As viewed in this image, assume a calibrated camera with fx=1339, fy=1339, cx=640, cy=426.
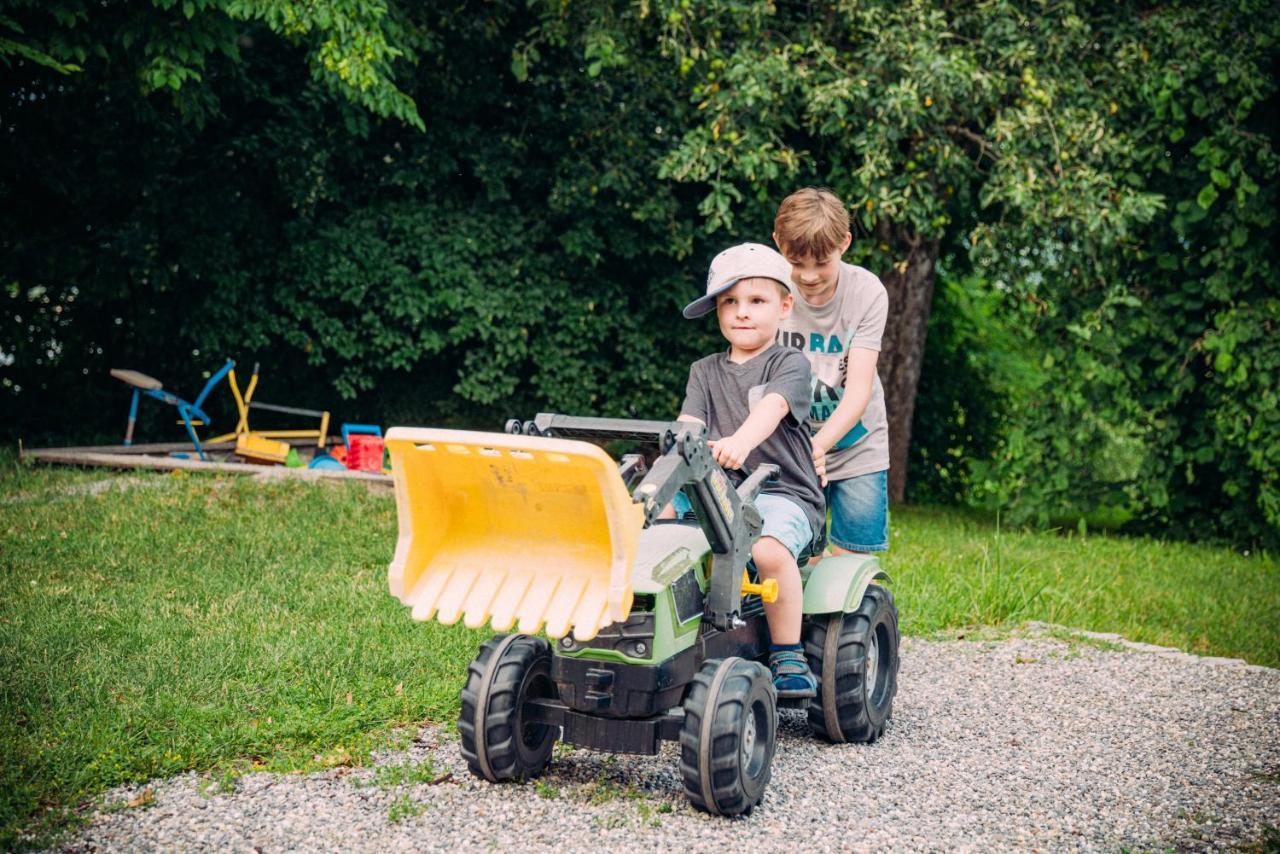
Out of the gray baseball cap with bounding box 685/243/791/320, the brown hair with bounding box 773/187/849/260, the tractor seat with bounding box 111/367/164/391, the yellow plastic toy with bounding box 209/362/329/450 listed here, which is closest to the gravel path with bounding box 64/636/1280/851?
the gray baseball cap with bounding box 685/243/791/320

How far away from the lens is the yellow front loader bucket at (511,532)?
3.41 m

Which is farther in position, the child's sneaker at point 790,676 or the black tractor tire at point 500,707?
the child's sneaker at point 790,676

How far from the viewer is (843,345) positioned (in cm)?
489

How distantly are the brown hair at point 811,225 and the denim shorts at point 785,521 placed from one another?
37.6 inches

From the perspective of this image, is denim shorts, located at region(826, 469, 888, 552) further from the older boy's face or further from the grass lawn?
the grass lawn

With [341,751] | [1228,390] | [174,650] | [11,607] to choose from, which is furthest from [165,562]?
[1228,390]

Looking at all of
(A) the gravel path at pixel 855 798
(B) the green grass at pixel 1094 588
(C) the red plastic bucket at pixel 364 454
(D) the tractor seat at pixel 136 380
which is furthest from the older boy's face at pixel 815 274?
(D) the tractor seat at pixel 136 380

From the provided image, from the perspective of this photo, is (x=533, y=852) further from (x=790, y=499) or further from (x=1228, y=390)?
(x=1228, y=390)

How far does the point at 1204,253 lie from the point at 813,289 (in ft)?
21.2

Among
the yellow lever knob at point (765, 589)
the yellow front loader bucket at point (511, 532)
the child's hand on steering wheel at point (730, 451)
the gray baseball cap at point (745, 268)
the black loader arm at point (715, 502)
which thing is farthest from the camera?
the gray baseball cap at point (745, 268)

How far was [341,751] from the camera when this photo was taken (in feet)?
14.1

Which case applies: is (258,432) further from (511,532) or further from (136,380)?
(511,532)

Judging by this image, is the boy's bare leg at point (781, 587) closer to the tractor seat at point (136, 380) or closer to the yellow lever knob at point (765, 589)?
the yellow lever knob at point (765, 589)

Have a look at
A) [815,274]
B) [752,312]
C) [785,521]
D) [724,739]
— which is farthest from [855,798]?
[815,274]
